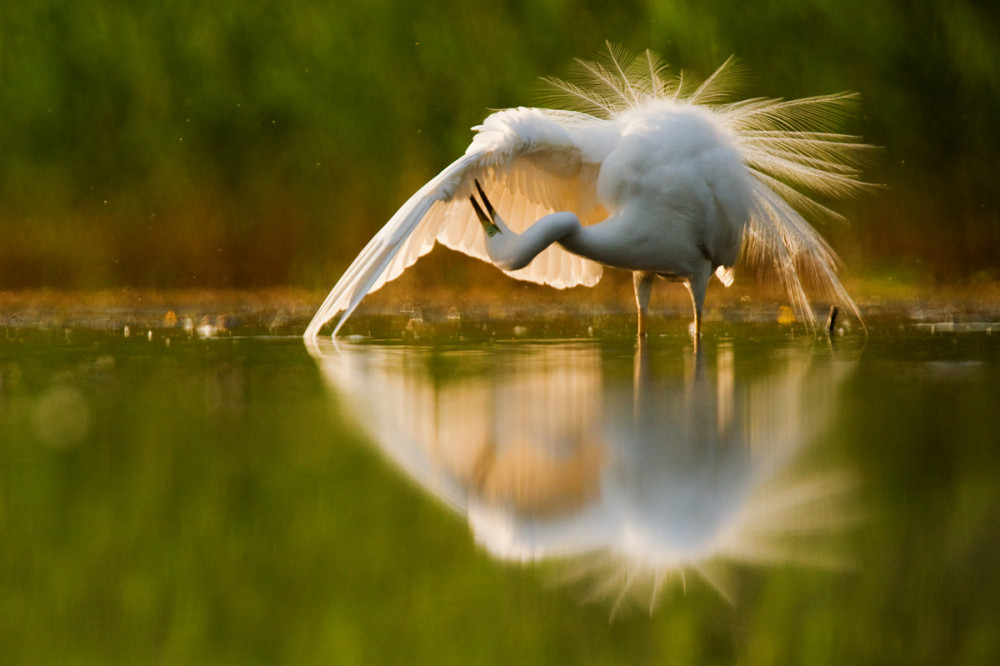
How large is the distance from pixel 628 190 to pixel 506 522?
4.22m

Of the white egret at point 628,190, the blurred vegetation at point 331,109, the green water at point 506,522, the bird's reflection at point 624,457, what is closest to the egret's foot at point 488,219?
the white egret at point 628,190

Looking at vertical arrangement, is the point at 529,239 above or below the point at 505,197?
below

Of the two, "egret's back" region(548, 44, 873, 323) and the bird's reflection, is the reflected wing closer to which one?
"egret's back" region(548, 44, 873, 323)

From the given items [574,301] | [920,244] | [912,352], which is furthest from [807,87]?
[912,352]

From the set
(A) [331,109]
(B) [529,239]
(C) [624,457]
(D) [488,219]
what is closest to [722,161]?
(B) [529,239]

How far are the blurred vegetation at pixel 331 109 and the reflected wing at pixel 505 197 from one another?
11.2 ft

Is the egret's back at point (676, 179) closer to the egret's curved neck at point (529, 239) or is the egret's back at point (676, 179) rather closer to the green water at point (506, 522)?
the egret's curved neck at point (529, 239)

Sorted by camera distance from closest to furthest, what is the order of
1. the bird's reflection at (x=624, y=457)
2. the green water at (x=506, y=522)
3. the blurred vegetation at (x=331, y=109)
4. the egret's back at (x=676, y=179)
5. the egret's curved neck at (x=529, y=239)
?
the green water at (x=506, y=522) < the bird's reflection at (x=624, y=457) < the egret's curved neck at (x=529, y=239) < the egret's back at (x=676, y=179) < the blurred vegetation at (x=331, y=109)

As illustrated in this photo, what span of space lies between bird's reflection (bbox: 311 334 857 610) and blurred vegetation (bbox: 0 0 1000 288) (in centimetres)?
525

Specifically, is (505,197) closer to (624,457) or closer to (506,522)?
(624,457)

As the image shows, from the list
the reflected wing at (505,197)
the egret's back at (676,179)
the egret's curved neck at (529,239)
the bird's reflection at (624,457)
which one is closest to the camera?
the bird's reflection at (624,457)

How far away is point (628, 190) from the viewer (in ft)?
21.3

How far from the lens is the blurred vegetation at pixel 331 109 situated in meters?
10.3

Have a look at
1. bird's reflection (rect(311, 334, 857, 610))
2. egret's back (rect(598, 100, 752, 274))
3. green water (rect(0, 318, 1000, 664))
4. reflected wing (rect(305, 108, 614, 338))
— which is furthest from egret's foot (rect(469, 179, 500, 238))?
green water (rect(0, 318, 1000, 664))
